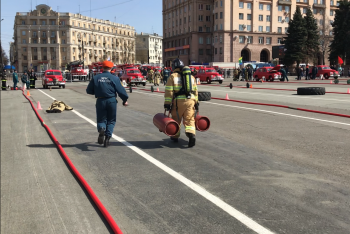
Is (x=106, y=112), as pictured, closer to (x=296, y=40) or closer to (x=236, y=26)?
(x=296, y=40)

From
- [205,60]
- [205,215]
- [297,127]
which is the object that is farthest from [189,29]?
[205,215]

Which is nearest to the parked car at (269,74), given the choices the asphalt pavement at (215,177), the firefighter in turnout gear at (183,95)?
the asphalt pavement at (215,177)

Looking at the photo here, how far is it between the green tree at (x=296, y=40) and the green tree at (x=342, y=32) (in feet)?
17.4

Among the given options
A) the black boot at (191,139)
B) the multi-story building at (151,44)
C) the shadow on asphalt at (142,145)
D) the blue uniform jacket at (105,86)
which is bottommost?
the shadow on asphalt at (142,145)

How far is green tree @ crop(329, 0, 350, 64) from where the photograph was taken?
6222cm

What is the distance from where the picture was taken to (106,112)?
7266mm

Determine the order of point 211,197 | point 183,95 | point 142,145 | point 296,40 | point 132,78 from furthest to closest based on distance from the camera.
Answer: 1. point 296,40
2. point 132,78
3. point 142,145
4. point 183,95
5. point 211,197

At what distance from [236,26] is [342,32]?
26570mm

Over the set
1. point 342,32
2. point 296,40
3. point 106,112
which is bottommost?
point 106,112

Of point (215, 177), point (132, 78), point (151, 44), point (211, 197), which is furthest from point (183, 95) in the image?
point (151, 44)

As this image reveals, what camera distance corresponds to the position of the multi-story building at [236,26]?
276 feet

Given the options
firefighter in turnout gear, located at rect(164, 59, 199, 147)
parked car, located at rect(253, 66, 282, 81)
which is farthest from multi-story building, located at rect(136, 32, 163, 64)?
firefighter in turnout gear, located at rect(164, 59, 199, 147)

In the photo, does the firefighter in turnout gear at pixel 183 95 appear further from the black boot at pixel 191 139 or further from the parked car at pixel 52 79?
the parked car at pixel 52 79

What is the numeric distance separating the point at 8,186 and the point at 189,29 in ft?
296
